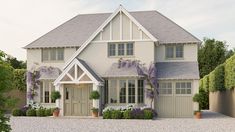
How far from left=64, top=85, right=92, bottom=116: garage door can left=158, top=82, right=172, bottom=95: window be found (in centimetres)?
526

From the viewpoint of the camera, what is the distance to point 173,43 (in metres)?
31.1

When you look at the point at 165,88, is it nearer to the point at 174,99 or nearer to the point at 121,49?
the point at 174,99

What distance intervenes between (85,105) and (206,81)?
17685 mm

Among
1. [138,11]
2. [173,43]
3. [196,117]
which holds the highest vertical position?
[138,11]

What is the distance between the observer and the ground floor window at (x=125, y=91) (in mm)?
29562

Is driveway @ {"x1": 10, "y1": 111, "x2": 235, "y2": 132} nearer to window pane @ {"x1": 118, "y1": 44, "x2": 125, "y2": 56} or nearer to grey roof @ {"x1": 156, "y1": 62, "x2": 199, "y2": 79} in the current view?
grey roof @ {"x1": 156, "y1": 62, "x2": 199, "y2": 79}

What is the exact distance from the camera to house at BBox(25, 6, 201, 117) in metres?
29.6

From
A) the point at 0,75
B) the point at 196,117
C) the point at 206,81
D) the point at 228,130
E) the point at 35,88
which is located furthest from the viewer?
the point at 206,81

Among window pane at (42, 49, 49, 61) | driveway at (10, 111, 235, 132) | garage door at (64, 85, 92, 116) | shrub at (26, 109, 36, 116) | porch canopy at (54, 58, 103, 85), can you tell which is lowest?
shrub at (26, 109, 36, 116)

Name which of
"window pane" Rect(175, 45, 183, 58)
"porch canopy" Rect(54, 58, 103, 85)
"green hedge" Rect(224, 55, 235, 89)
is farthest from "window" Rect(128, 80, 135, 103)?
"green hedge" Rect(224, 55, 235, 89)

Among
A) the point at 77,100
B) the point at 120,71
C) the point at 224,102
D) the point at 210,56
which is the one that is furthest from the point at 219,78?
the point at 210,56

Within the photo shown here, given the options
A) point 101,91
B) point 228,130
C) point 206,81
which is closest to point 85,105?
point 101,91

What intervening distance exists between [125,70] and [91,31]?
598 centimetres

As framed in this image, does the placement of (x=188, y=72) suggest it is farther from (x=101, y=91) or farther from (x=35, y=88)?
(x=35, y=88)
